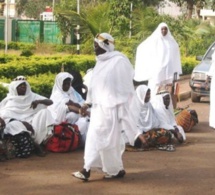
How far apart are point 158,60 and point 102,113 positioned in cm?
616

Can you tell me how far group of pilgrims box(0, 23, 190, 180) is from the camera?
24.3 feet

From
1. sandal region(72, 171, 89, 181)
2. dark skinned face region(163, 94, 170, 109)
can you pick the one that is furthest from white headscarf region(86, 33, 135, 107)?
dark skinned face region(163, 94, 170, 109)

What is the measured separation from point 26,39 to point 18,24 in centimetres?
111

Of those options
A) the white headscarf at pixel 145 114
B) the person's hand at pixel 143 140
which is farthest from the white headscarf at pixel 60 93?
the person's hand at pixel 143 140

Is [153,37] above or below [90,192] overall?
above

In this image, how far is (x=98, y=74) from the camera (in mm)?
7500

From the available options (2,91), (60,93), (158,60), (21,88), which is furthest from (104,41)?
(158,60)

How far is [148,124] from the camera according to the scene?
32.7 feet

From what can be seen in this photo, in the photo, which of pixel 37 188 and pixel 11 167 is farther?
pixel 11 167

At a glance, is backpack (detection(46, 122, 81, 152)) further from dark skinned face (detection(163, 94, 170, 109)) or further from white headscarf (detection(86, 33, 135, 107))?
dark skinned face (detection(163, 94, 170, 109))

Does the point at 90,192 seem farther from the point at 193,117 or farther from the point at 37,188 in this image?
the point at 193,117

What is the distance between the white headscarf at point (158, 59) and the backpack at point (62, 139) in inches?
173

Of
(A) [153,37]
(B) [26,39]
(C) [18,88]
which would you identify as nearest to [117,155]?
(C) [18,88]

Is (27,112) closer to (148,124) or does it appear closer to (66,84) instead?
(66,84)
